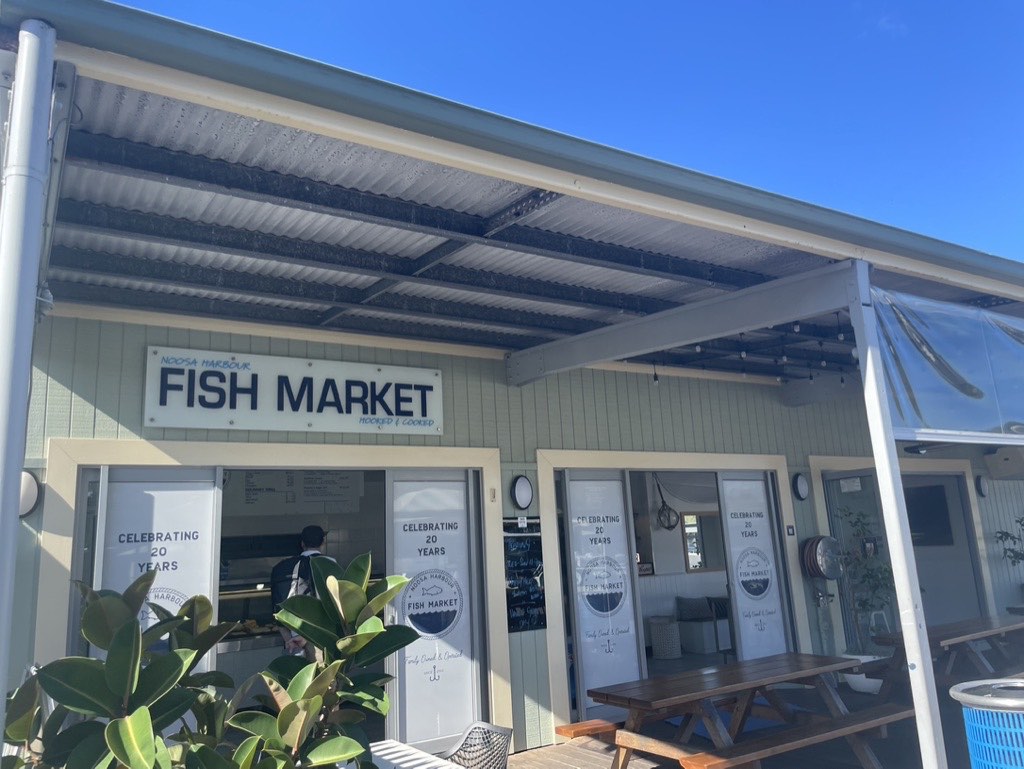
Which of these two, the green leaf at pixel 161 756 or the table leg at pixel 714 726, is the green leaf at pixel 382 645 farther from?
the table leg at pixel 714 726

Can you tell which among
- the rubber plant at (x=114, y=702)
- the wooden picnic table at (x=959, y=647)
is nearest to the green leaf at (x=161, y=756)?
the rubber plant at (x=114, y=702)

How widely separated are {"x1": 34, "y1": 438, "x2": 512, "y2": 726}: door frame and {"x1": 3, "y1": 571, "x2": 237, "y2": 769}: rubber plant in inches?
84.4

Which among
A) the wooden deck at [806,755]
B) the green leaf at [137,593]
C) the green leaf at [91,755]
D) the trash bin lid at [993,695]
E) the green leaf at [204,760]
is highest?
the green leaf at [137,593]

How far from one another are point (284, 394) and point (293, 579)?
1.17 meters

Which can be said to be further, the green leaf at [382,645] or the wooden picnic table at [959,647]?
the wooden picnic table at [959,647]

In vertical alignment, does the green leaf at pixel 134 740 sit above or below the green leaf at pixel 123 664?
below

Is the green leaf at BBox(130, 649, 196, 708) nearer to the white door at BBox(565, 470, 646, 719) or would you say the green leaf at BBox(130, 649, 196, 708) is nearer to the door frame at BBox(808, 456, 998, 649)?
the white door at BBox(565, 470, 646, 719)

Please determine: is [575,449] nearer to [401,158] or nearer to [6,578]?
[401,158]

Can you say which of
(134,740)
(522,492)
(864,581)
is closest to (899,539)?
(522,492)

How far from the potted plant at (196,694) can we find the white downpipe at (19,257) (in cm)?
23

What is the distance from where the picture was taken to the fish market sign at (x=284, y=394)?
4.60m

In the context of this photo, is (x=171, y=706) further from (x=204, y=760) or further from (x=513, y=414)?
(x=513, y=414)

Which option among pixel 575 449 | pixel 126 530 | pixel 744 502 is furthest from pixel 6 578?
pixel 744 502

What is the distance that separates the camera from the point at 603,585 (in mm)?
6238
